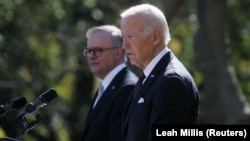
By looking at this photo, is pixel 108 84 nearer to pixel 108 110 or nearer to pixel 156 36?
pixel 108 110

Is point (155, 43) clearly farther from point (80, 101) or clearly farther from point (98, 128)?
point (80, 101)

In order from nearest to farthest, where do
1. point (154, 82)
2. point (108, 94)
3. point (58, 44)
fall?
point (154, 82)
point (108, 94)
point (58, 44)

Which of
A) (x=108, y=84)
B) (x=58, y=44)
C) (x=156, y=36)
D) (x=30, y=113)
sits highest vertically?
(x=156, y=36)

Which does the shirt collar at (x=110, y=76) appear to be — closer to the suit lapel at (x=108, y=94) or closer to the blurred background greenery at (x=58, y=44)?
the suit lapel at (x=108, y=94)

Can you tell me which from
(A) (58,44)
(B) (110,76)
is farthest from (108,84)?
(A) (58,44)

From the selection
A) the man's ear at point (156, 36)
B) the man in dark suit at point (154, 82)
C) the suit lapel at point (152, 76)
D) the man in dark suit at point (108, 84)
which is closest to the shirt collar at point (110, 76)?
the man in dark suit at point (108, 84)

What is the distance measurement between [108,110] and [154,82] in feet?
4.42

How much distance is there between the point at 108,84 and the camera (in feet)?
23.8

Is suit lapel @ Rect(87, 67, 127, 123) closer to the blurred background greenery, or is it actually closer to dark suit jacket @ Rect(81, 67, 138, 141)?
dark suit jacket @ Rect(81, 67, 138, 141)

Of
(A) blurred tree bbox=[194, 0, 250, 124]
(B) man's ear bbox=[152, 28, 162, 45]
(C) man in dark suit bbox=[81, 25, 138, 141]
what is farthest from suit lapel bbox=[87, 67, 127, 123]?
(A) blurred tree bbox=[194, 0, 250, 124]

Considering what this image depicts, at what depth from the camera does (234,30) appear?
58.7ft

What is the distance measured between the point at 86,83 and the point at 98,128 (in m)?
13.8

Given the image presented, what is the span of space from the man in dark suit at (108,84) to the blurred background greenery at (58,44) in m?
7.40

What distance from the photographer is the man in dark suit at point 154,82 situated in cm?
553
